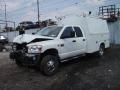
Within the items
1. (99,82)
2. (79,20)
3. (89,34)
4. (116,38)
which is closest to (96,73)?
(99,82)

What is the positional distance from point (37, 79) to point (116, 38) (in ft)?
42.4

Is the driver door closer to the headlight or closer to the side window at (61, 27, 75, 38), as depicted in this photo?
the side window at (61, 27, 75, 38)

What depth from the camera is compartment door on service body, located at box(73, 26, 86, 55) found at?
10577 mm

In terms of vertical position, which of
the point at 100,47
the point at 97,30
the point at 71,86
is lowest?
the point at 71,86

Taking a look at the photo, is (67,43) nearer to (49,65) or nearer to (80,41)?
(80,41)

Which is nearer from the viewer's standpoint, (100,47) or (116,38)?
(100,47)

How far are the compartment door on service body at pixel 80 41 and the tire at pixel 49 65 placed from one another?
174cm

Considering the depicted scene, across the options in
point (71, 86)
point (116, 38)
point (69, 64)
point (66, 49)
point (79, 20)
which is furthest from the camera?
point (116, 38)

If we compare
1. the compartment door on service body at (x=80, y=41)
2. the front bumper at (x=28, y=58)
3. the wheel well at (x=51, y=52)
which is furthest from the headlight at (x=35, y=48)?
the compartment door on service body at (x=80, y=41)

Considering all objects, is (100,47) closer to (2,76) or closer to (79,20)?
(79,20)

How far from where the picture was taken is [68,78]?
27.7 ft

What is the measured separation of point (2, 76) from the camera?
29.5ft

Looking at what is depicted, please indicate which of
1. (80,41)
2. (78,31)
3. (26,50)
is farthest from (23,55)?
(78,31)

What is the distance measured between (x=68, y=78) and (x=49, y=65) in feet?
3.03
